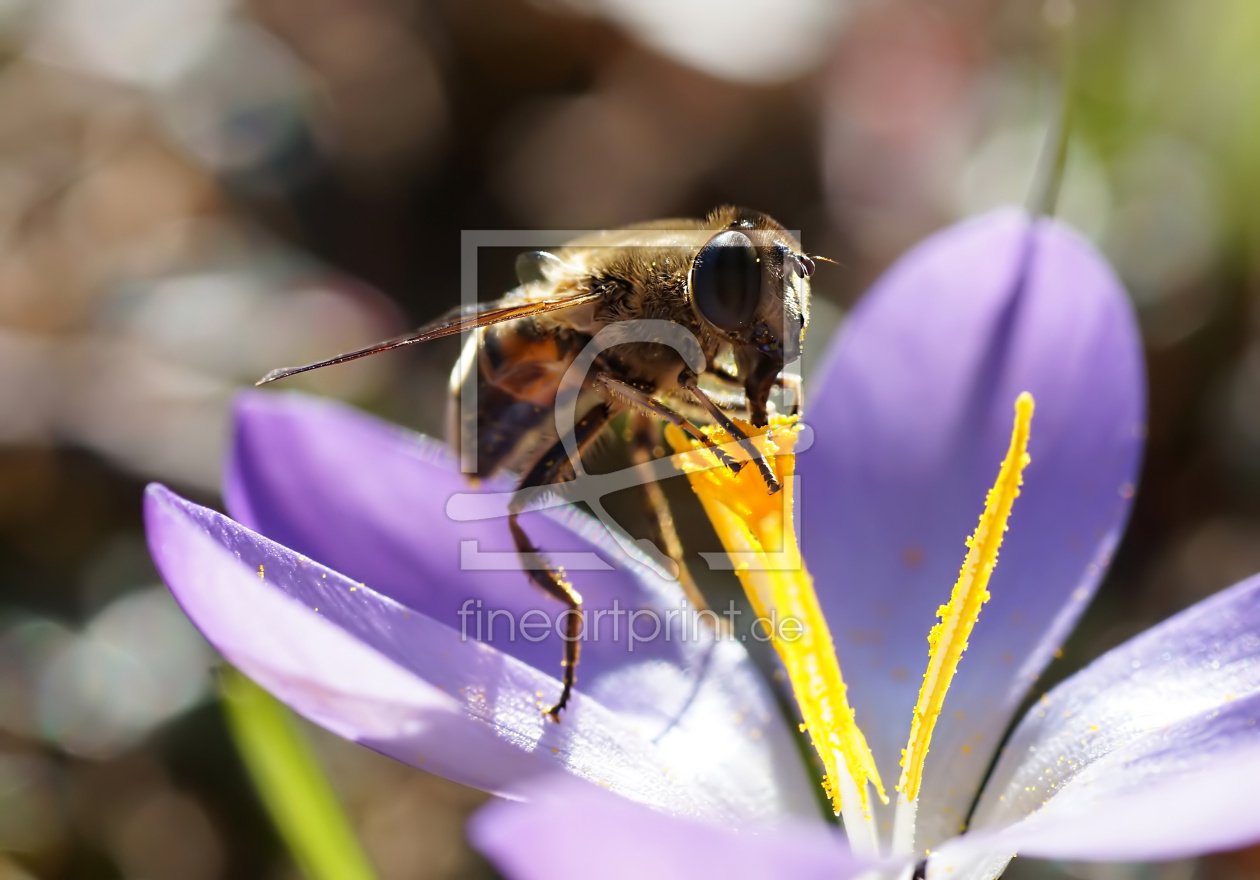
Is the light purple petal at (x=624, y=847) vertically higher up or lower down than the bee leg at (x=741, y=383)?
lower down

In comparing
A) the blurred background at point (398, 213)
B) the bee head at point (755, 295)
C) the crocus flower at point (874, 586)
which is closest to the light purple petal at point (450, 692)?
the crocus flower at point (874, 586)

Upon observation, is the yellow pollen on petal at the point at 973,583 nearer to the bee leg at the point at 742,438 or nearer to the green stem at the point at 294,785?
the bee leg at the point at 742,438

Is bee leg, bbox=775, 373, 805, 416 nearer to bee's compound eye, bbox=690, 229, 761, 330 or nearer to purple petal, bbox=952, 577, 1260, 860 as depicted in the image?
bee's compound eye, bbox=690, 229, 761, 330

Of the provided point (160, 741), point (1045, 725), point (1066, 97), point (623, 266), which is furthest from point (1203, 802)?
point (160, 741)

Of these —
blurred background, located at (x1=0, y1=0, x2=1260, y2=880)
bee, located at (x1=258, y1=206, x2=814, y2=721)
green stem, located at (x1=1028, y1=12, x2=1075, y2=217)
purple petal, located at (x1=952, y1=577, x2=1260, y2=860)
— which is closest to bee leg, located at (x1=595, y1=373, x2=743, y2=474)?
bee, located at (x1=258, y1=206, x2=814, y2=721)

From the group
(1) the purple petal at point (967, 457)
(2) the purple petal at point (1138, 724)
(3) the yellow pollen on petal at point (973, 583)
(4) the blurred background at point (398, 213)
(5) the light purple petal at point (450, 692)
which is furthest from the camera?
(4) the blurred background at point (398, 213)

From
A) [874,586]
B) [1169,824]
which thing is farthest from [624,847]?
[874,586]
